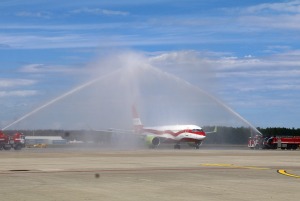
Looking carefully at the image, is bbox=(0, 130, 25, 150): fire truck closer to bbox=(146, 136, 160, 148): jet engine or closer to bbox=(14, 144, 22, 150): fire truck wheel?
bbox=(14, 144, 22, 150): fire truck wheel

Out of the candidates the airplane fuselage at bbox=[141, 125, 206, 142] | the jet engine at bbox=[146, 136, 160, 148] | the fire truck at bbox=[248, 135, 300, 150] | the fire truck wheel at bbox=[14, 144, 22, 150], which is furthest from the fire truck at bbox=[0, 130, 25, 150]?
the fire truck at bbox=[248, 135, 300, 150]

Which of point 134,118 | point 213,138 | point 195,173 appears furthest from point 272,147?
point 195,173

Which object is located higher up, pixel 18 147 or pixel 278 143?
pixel 278 143

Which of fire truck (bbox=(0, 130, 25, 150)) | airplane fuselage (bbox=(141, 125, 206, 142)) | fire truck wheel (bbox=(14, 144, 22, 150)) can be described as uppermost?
airplane fuselage (bbox=(141, 125, 206, 142))

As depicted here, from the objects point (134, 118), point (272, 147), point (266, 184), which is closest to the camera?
point (266, 184)

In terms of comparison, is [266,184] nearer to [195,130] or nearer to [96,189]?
[96,189]

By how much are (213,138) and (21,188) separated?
12850 cm

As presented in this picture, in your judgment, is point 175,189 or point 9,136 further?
point 9,136

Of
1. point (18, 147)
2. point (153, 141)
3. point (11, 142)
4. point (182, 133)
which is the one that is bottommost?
point (18, 147)

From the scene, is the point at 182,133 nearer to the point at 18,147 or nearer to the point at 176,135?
the point at 176,135

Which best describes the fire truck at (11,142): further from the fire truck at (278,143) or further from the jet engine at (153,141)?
the fire truck at (278,143)

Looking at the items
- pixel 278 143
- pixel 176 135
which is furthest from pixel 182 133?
pixel 278 143

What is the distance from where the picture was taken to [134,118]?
109 meters

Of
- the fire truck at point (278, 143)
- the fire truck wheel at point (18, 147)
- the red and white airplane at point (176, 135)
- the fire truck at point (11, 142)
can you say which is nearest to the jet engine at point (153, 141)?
the red and white airplane at point (176, 135)
